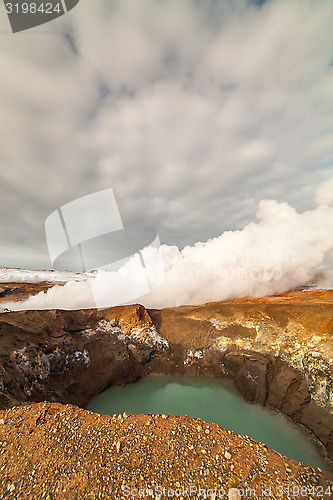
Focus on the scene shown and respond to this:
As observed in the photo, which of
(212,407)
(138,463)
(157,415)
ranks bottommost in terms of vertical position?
(212,407)

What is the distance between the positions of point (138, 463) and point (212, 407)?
317 inches

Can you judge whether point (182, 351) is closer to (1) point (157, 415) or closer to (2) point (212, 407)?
(2) point (212, 407)

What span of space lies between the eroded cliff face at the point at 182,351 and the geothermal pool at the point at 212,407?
68 centimetres

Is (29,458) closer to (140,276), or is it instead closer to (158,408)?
(158,408)

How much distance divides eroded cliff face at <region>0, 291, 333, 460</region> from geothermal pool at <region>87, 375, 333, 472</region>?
685mm

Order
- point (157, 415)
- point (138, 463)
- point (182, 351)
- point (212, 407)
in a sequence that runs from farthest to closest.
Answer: point (182, 351) → point (212, 407) → point (157, 415) → point (138, 463)

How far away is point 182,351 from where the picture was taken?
1531 cm

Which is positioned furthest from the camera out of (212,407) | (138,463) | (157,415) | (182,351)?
(182,351)

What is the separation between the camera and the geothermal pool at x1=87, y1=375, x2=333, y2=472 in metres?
9.19

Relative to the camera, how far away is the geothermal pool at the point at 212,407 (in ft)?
30.1

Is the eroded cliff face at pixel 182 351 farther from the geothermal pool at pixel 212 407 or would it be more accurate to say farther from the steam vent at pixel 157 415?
the geothermal pool at pixel 212 407

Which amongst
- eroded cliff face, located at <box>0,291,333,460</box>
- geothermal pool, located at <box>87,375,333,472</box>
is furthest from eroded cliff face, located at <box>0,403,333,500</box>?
geothermal pool, located at <box>87,375,333,472</box>

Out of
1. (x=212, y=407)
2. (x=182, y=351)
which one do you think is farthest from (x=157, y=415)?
(x=182, y=351)

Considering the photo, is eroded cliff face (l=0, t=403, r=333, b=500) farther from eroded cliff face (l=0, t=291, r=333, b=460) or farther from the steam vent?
eroded cliff face (l=0, t=291, r=333, b=460)
